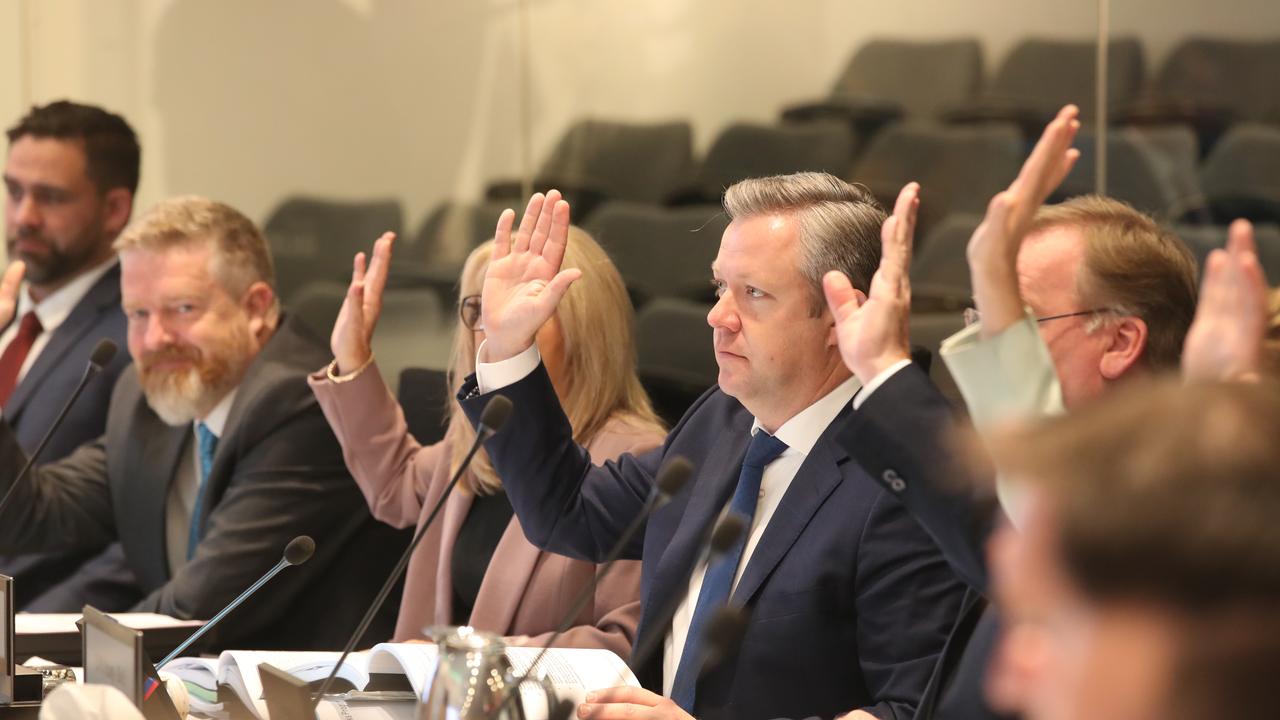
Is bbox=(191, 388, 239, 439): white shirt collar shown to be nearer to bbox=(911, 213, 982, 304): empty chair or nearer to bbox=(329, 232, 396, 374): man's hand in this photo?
bbox=(329, 232, 396, 374): man's hand

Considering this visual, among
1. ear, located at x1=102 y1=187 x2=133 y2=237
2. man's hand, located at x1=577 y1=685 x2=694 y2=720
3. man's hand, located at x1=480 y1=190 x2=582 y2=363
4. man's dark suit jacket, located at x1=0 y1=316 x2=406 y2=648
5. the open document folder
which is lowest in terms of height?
man's dark suit jacket, located at x1=0 y1=316 x2=406 y2=648

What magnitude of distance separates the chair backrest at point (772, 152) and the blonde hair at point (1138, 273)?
164 cm

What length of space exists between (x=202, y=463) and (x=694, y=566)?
1.72 m

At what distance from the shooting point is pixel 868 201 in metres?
2.50

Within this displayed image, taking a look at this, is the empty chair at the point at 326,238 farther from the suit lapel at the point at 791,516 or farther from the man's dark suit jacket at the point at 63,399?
the suit lapel at the point at 791,516

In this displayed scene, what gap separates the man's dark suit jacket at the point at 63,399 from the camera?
13.0 ft

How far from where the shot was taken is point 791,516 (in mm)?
2307

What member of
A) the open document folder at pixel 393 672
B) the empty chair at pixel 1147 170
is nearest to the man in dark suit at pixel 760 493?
the open document folder at pixel 393 672

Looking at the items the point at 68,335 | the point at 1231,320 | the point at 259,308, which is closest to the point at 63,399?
the point at 68,335

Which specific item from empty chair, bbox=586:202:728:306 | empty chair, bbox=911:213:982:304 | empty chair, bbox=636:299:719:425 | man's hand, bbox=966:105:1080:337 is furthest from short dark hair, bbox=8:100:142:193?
man's hand, bbox=966:105:1080:337

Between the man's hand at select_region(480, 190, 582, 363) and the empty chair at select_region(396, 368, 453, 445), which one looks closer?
the man's hand at select_region(480, 190, 582, 363)

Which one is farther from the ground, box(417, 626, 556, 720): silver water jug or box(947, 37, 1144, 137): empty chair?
box(947, 37, 1144, 137): empty chair

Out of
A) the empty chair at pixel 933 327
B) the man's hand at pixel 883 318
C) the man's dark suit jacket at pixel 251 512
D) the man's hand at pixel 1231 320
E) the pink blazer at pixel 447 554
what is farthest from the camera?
the empty chair at pixel 933 327

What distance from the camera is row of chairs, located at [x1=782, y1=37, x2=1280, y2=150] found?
3258 millimetres
